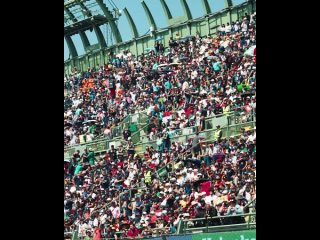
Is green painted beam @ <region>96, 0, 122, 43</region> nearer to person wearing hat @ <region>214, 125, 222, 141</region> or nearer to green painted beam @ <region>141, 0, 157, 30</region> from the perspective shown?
green painted beam @ <region>141, 0, 157, 30</region>

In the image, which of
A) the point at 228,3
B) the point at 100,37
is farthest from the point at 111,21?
the point at 228,3

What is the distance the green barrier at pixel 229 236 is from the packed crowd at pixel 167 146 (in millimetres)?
319

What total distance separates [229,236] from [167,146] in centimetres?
417

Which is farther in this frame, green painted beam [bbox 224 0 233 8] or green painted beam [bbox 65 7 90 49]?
green painted beam [bbox 65 7 90 49]

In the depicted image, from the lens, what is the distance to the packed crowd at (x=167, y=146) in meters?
13.0

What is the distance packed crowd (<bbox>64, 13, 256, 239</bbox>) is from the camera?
13.0 m

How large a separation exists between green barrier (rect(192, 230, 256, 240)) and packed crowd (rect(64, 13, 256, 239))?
0.32m

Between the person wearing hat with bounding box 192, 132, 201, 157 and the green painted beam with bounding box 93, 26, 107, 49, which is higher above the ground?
the green painted beam with bounding box 93, 26, 107, 49

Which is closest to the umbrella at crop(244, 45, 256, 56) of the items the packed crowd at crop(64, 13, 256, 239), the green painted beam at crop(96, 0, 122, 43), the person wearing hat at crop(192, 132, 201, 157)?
the packed crowd at crop(64, 13, 256, 239)
